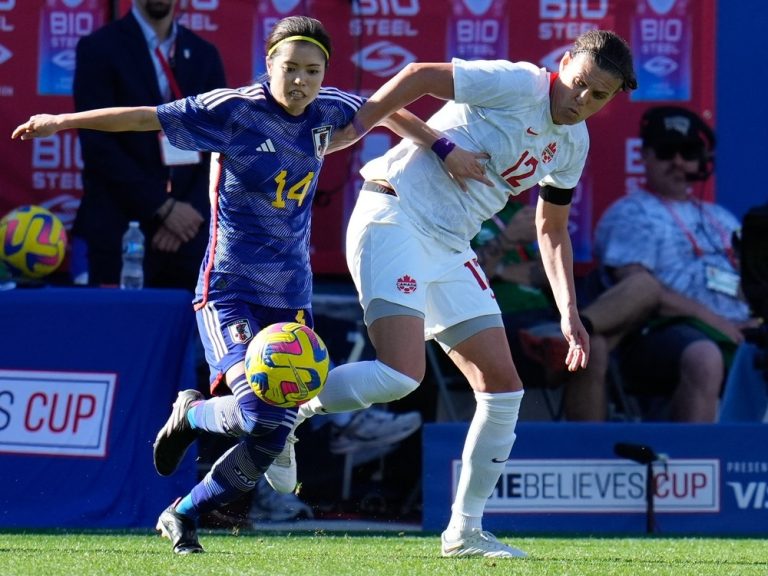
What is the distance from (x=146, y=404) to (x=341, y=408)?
5.53ft

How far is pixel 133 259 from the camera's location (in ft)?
24.5

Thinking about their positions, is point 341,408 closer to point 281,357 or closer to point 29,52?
point 281,357

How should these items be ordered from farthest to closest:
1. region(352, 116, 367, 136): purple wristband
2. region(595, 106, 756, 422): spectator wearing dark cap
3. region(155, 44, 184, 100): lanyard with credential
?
region(595, 106, 756, 422): spectator wearing dark cap < region(155, 44, 184, 100): lanyard with credential < region(352, 116, 367, 136): purple wristband

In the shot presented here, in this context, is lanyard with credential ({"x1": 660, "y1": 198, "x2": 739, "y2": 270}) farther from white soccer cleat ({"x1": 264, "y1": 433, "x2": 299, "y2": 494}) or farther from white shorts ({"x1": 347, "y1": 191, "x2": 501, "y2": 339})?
white soccer cleat ({"x1": 264, "y1": 433, "x2": 299, "y2": 494})

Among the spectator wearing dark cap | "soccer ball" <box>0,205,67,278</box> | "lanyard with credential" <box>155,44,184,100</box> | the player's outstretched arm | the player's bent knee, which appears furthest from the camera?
the spectator wearing dark cap

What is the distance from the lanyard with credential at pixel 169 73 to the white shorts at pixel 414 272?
2.70 m

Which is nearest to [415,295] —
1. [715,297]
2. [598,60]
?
[598,60]

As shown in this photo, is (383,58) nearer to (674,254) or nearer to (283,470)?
(674,254)

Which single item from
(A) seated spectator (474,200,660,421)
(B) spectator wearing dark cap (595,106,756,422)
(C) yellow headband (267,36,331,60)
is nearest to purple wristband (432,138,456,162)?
(C) yellow headband (267,36,331,60)

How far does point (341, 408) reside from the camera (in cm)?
544

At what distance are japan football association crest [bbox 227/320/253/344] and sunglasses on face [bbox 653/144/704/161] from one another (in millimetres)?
3894

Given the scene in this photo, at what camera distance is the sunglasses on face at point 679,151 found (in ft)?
27.6

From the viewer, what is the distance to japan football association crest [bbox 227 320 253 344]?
206 inches

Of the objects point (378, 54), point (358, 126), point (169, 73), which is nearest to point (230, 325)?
point (358, 126)
